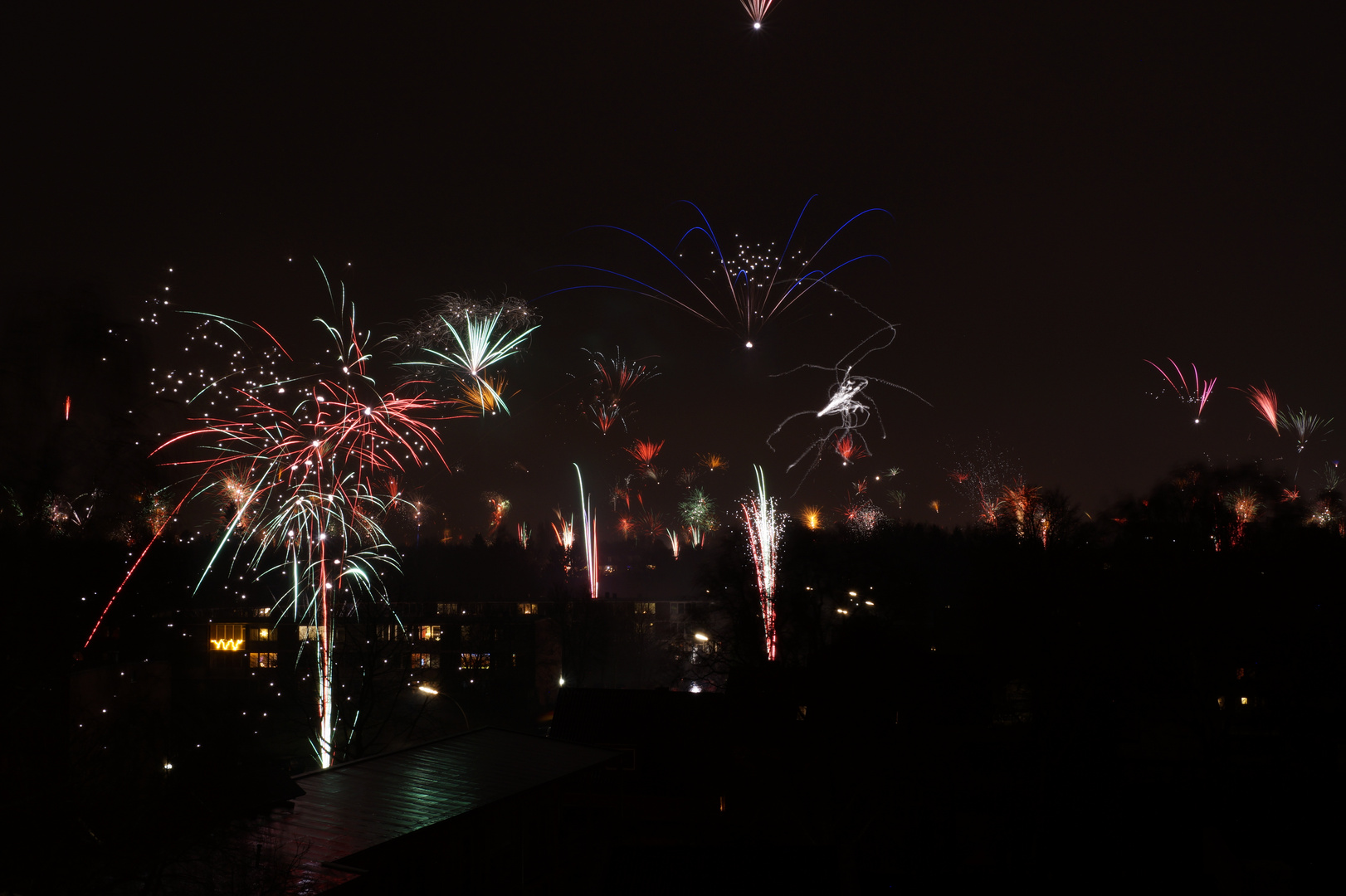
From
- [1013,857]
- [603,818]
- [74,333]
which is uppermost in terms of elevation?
[74,333]

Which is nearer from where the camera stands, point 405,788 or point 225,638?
point 405,788

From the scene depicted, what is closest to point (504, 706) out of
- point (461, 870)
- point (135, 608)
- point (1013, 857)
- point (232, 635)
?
point (232, 635)

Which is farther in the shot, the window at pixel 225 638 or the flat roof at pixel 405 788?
the window at pixel 225 638

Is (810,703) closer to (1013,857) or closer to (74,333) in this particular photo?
(1013,857)

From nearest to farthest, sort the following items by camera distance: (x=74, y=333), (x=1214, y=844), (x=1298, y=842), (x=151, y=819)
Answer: (x=151, y=819), (x=74, y=333), (x=1214, y=844), (x=1298, y=842)

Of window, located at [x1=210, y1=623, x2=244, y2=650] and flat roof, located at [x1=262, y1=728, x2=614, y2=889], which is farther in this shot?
window, located at [x1=210, y1=623, x2=244, y2=650]

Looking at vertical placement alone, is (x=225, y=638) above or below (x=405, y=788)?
above

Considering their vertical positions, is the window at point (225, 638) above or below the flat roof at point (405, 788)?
above

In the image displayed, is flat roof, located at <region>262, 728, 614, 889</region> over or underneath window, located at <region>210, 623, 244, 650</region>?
underneath
